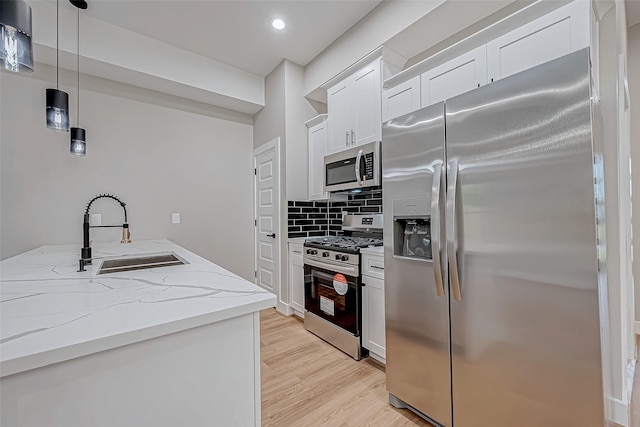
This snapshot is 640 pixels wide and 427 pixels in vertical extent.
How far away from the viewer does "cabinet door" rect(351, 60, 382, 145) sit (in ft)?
8.35

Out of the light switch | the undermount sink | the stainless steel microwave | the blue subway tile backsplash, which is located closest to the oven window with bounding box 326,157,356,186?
the stainless steel microwave

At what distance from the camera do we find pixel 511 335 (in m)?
1.20

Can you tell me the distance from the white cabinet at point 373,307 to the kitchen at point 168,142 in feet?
4.18

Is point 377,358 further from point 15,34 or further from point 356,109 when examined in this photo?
point 15,34

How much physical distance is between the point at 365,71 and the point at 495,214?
→ 6.56 ft

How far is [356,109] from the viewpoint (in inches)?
109

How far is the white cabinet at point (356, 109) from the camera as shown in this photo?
8.41ft

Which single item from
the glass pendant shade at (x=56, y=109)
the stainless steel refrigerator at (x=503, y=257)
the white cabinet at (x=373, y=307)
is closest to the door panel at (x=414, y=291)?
the stainless steel refrigerator at (x=503, y=257)

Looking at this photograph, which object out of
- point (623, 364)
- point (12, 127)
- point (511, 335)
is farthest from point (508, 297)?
point (12, 127)

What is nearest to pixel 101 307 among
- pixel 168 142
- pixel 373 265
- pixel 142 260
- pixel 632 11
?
pixel 142 260

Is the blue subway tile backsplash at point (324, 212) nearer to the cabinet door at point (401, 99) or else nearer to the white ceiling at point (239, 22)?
the cabinet door at point (401, 99)

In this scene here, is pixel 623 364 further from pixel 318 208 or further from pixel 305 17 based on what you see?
pixel 305 17

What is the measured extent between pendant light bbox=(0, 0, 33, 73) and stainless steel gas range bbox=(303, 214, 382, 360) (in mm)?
2095

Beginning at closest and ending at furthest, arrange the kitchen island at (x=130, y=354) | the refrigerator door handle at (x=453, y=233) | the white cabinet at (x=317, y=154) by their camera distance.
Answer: the kitchen island at (x=130, y=354)
the refrigerator door handle at (x=453, y=233)
the white cabinet at (x=317, y=154)
